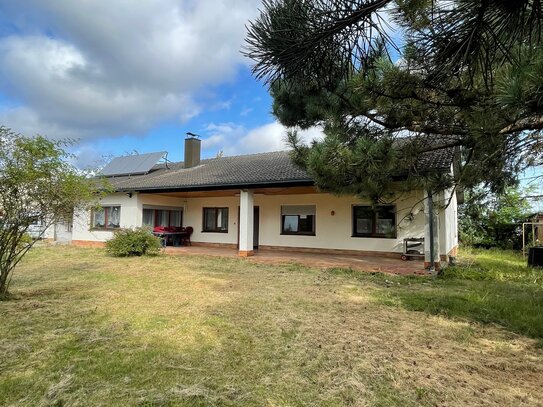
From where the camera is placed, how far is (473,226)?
1825 cm

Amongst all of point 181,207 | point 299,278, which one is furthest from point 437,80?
point 181,207

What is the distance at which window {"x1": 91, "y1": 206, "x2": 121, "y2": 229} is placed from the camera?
650 inches

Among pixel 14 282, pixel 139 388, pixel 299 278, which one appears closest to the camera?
pixel 139 388

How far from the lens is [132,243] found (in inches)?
475

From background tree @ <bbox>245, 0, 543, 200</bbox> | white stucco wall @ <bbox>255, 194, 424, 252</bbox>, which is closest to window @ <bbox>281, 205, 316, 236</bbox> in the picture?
white stucco wall @ <bbox>255, 194, 424, 252</bbox>

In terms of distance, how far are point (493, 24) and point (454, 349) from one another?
11.0ft

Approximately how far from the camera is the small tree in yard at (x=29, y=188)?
210 inches

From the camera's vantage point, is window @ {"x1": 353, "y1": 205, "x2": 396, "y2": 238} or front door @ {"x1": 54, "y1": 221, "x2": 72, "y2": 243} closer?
window @ {"x1": 353, "y1": 205, "x2": 396, "y2": 238}

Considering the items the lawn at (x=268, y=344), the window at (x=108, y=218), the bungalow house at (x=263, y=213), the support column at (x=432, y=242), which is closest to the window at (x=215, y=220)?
the bungalow house at (x=263, y=213)

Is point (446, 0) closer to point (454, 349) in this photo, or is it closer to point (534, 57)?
point (534, 57)

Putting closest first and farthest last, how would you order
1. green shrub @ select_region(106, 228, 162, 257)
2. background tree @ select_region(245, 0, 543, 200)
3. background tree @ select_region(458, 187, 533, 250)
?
background tree @ select_region(245, 0, 543, 200) → green shrub @ select_region(106, 228, 162, 257) → background tree @ select_region(458, 187, 533, 250)

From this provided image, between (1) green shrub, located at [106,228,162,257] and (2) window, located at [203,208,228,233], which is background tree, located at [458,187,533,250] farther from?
(1) green shrub, located at [106,228,162,257]

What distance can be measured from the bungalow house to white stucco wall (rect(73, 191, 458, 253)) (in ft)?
0.12

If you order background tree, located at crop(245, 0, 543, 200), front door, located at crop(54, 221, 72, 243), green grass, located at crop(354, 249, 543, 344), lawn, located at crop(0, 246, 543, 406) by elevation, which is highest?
background tree, located at crop(245, 0, 543, 200)
